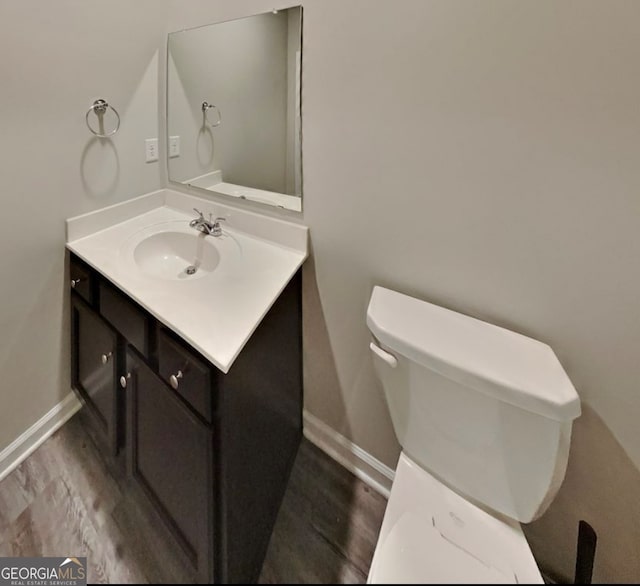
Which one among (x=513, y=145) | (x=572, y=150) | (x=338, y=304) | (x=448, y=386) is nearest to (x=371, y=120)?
(x=513, y=145)

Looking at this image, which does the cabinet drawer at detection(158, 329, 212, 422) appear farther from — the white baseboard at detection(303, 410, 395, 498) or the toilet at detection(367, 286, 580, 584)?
the white baseboard at detection(303, 410, 395, 498)

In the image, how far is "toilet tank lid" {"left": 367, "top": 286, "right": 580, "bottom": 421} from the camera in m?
0.64

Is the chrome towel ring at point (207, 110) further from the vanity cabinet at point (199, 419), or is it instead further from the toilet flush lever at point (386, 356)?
the toilet flush lever at point (386, 356)

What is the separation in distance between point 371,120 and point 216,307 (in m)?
0.66

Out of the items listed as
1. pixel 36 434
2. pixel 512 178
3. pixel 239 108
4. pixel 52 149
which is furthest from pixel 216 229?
pixel 36 434

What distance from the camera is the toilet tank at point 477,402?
0.65 m

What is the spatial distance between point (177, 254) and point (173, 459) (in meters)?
0.78

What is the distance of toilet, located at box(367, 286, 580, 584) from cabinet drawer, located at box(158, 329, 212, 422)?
0.43m

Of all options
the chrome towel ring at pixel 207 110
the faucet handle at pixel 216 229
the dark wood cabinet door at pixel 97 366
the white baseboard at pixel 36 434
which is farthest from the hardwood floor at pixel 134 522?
the chrome towel ring at pixel 207 110

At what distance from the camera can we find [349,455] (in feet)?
4.29

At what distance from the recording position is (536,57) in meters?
0.66

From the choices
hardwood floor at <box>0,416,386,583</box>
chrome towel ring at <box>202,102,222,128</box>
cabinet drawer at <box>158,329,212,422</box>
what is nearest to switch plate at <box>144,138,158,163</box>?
chrome towel ring at <box>202,102,222,128</box>

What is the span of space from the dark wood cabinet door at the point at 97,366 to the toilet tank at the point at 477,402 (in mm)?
886

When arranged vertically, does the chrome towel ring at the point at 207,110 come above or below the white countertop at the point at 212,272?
above
